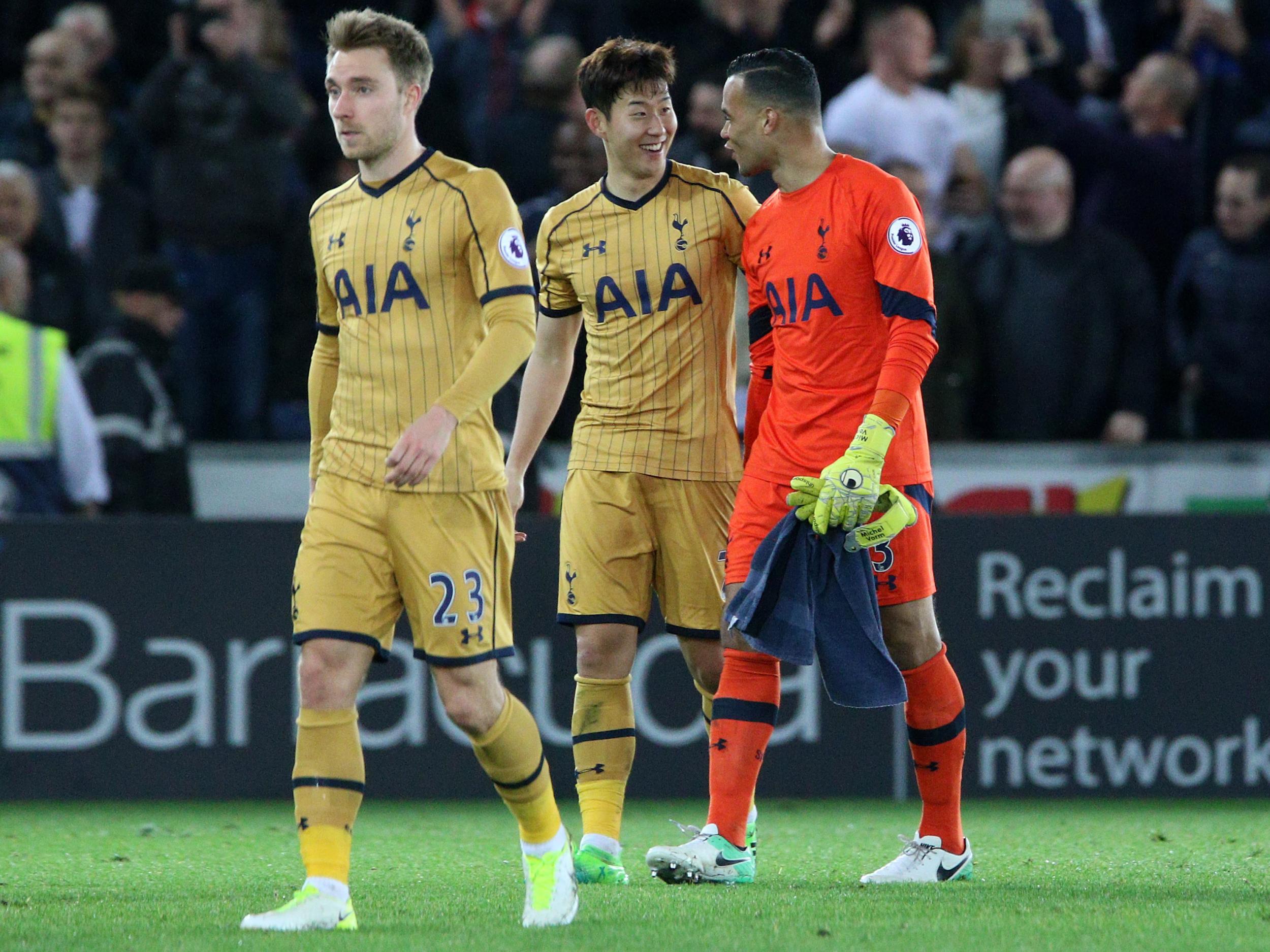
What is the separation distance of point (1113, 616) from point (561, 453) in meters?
2.59

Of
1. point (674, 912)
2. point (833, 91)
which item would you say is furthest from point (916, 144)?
point (674, 912)

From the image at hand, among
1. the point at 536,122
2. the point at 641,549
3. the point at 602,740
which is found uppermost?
the point at 536,122

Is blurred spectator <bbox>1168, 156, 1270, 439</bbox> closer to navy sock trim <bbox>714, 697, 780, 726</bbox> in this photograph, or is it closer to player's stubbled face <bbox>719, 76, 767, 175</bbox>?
player's stubbled face <bbox>719, 76, 767, 175</bbox>

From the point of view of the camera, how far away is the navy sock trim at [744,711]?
15.7ft

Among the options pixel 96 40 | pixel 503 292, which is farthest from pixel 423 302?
pixel 96 40

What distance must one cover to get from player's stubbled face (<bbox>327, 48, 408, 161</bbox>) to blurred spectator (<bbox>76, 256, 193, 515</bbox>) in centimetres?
441

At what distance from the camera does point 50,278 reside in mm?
8961

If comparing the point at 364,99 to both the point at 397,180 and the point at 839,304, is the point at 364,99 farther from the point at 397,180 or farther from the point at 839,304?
the point at 839,304

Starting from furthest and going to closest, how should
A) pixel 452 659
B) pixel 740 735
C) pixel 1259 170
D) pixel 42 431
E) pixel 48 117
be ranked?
pixel 48 117 → pixel 1259 170 → pixel 42 431 → pixel 740 735 → pixel 452 659

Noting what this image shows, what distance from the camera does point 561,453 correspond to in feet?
27.9

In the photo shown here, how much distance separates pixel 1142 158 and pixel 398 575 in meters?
6.64

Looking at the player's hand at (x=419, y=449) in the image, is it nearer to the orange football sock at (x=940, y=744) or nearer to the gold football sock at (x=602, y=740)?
the gold football sock at (x=602, y=740)

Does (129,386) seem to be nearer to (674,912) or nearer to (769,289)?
(769,289)

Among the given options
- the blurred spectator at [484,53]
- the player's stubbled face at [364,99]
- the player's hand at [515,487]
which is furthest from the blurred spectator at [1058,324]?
the player's stubbled face at [364,99]
